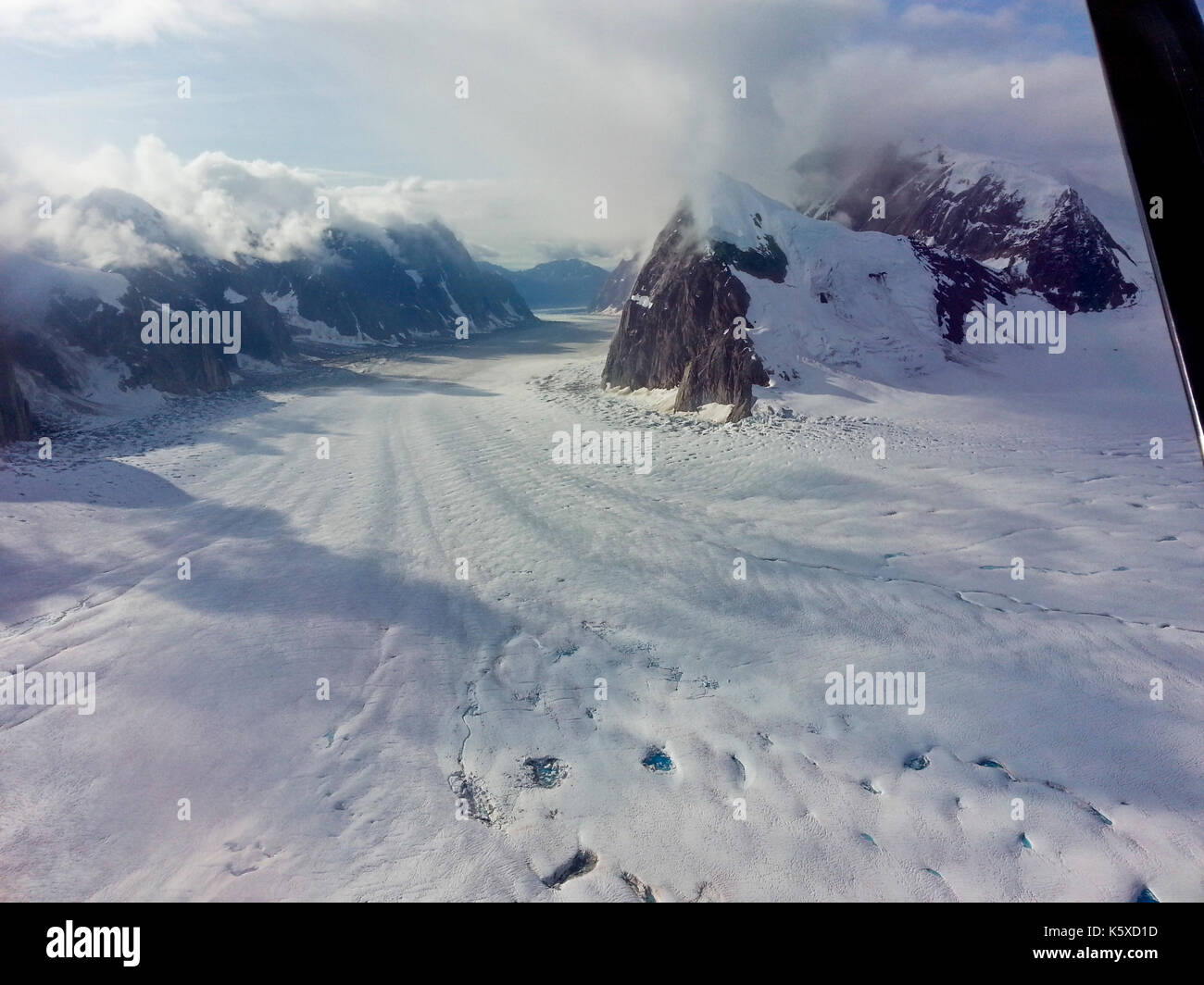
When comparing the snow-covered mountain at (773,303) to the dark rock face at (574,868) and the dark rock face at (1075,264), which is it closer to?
the dark rock face at (1075,264)

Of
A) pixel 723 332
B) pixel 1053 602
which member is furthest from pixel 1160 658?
pixel 723 332

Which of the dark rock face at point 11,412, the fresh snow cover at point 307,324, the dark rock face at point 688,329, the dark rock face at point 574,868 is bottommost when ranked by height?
the dark rock face at point 574,868

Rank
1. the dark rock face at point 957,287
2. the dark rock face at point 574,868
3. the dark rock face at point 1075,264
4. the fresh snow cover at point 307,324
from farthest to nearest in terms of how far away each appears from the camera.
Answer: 1. the fresh snow cover at point 307,324
2. the dark rock face at point 1075,264
3. the dark rock face at point 957,287
4. the dark rock face at point 574,868

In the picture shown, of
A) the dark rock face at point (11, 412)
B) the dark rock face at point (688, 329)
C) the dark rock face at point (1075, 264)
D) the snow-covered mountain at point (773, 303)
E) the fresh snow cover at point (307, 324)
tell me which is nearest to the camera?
the dark rock face at point (11, 412)

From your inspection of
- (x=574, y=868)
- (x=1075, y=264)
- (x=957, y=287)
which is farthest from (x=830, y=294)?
(x=574, y=868)

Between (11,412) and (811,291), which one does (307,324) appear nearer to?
(11,412)

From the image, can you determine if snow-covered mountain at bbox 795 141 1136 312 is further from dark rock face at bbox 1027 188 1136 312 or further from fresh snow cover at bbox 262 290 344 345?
fresh snow cover at bbox 262 290 344 345

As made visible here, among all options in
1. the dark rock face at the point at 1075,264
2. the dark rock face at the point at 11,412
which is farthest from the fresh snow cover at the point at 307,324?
the dark rock face at the point at 1075,264
